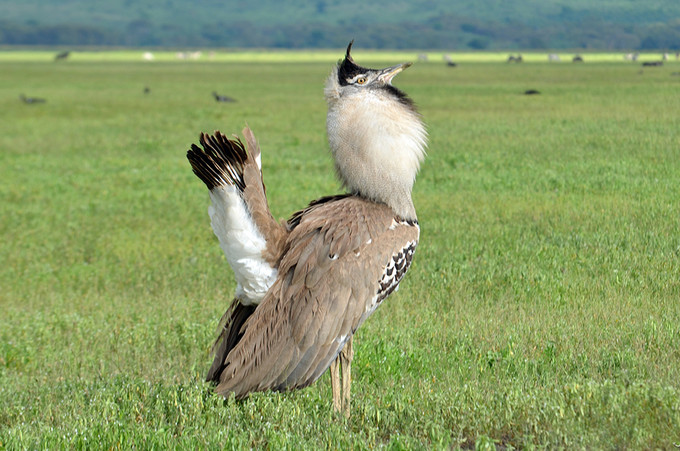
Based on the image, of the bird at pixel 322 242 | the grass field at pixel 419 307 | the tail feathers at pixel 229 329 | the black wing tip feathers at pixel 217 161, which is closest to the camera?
the grass field at pixel 419 307

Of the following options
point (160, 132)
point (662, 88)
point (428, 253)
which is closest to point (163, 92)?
point (160, 132)

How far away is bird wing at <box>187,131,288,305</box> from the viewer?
17.2 ft

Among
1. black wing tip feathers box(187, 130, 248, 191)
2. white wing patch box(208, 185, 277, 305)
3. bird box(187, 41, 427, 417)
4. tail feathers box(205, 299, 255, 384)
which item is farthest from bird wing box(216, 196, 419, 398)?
black wing tip feathers box(187, 130, 248, 191)

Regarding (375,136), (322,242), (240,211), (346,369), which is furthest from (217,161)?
(346,369)

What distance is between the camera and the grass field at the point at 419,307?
5.06 m

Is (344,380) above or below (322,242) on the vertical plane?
below

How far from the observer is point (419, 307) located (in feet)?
28.2

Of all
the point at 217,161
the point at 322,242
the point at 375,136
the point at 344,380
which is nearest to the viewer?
the point at 217,161

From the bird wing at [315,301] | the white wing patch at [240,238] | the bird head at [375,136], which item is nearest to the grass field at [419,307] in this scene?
the bird wing at [315,301]

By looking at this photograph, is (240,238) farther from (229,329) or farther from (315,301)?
(229,329)

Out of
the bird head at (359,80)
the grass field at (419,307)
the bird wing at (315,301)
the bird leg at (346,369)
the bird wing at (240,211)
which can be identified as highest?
the bird head at (359,80)

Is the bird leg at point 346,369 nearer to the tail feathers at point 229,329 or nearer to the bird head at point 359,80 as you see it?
the tail feathers at point 229,329

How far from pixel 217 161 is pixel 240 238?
52 cm

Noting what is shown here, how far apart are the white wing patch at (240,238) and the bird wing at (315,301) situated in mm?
113
